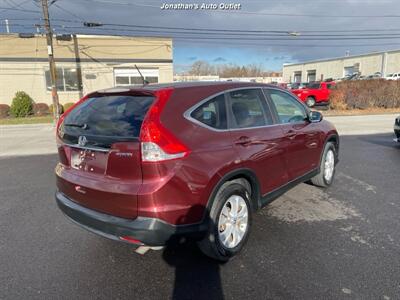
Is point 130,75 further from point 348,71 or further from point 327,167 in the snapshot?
point 348,71

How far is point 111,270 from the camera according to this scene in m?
3.10

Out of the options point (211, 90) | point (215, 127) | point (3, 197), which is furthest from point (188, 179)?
point (3, 197)

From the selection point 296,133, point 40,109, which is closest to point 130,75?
point 40,109

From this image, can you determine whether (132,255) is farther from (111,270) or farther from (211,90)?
(211,90)

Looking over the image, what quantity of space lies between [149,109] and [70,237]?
2.06 meters

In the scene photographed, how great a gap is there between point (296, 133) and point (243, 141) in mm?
1269

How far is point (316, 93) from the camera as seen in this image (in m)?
22.2

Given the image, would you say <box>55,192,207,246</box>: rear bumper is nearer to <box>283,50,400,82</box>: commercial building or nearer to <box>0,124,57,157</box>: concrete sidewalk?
<box>0,124,57,157</box>: concrete sidewalk

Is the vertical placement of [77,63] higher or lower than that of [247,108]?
higher

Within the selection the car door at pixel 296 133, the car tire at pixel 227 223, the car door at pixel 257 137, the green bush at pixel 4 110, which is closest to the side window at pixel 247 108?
the car door at pixel 257 137

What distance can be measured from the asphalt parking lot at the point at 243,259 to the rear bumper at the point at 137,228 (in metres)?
0.45

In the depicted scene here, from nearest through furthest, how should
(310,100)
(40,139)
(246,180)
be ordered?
(246,180)
(40,139)
(310,100)

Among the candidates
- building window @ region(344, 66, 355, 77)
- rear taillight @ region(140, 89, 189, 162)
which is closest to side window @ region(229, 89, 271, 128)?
rear taillight @ region(140, 89, 189, 162)

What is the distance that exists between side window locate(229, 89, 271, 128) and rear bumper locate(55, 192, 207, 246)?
118cm
